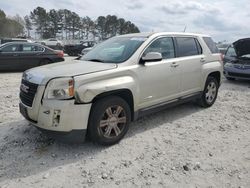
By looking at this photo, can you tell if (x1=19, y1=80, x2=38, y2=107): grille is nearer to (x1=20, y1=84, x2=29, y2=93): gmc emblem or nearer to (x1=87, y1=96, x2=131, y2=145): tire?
(x1=20, y1=84, x2=29, y2=93): gmc emblem

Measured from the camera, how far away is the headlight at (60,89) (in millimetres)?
3896

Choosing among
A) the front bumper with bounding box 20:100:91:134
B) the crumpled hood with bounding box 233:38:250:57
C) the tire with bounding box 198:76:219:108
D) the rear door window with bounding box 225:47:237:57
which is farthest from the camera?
the rear door window with bounding box 225:47:237:57

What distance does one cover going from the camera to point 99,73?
4.17 meters

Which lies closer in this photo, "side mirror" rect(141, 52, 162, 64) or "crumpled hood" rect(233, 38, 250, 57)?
"side mirror" rect(141, 52, 162, 64)

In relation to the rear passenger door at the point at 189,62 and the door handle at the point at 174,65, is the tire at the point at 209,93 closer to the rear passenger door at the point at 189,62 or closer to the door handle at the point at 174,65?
the rear passenger door at the point at 189,62

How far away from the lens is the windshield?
15.8 ft

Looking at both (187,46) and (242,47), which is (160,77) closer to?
(187,46)

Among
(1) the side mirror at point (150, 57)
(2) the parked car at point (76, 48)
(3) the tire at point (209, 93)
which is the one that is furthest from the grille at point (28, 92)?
(2) the parked car at point (76, 48)

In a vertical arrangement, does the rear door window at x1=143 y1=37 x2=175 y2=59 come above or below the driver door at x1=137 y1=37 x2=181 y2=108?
above

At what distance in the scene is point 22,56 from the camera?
12539 mm

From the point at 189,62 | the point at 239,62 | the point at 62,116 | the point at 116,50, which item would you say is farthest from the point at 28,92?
the point at 239,62

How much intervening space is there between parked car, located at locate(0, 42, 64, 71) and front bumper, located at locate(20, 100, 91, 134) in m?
9.18

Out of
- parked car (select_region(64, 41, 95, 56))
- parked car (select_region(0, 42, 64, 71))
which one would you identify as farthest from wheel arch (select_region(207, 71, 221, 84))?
parked car (select_region(64, 41, 95, 56))

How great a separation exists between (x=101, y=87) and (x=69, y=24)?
7485cm
